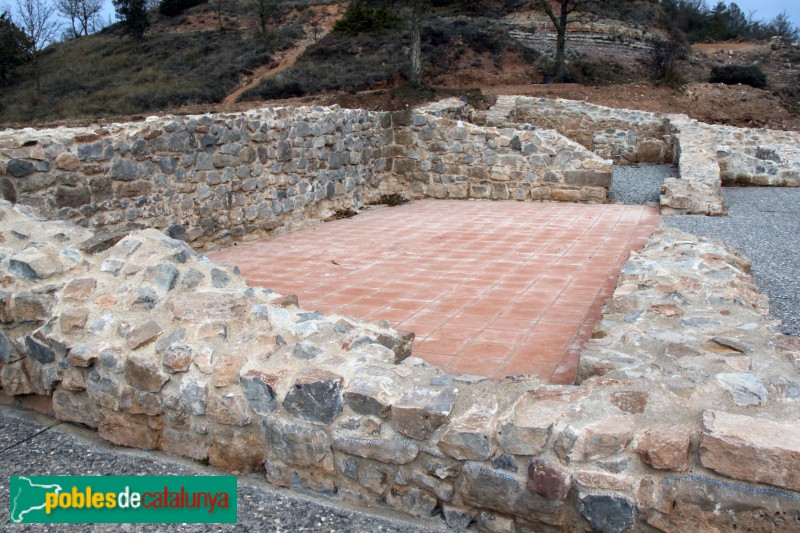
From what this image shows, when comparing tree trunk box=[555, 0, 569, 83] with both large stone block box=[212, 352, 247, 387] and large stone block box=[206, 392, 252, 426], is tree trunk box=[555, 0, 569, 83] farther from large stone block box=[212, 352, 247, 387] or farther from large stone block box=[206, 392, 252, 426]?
large stone block box=[206, 392, 252, 426]

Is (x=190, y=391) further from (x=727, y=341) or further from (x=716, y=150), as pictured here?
(x=716, y=150)

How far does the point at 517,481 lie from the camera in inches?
89.2

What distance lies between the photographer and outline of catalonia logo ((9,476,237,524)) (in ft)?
8.17

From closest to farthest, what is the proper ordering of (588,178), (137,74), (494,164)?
1. (588,178)
2. (494,164)
3. (137,74)

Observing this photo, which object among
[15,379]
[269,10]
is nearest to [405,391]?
[15,379]

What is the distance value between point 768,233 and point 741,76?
18286mm

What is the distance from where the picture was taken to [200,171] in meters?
6.81

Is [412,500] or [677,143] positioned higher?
[677,143]

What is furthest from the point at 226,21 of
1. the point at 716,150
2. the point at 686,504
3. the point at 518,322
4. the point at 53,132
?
the point at 686,504

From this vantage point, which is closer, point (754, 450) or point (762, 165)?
point (754, 450)

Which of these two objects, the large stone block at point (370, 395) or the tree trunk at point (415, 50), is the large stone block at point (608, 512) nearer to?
the large stone block at point (370, 395)

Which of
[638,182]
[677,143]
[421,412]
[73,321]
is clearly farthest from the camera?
[677,143]

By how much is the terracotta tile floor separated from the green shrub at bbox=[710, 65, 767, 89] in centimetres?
1628

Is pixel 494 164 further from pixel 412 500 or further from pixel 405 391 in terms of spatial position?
pixel 412 500
